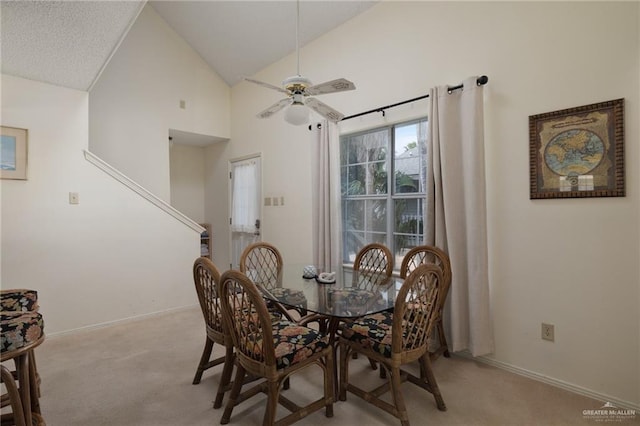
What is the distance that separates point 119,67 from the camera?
4352 mm

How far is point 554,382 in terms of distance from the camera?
2.26m

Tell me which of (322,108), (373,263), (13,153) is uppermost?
(322,108)

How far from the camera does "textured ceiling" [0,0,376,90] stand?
2.08 metres

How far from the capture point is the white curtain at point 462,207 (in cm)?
248

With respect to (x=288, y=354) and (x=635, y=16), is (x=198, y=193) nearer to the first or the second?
(x=288, y=354)

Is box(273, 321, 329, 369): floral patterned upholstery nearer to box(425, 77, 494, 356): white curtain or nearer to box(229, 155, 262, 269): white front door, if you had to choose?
box(425, 77, 494, 356): white curtain

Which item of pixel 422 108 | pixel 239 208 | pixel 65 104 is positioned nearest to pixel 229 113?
pixel 239 208

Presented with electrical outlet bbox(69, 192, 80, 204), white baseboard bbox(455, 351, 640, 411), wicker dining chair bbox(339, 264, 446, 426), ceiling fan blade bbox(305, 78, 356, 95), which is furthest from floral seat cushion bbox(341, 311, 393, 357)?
electrical outlet bbox(69, 192, 80, 204)

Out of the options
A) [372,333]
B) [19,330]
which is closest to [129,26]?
[19,330]

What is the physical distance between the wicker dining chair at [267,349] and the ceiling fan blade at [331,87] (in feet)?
4.14

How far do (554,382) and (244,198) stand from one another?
4280 mm

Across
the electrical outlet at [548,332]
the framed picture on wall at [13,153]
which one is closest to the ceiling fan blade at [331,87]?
the electrical outlet at [548,332]

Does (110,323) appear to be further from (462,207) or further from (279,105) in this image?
(462,207)

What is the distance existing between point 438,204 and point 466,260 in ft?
1.59
